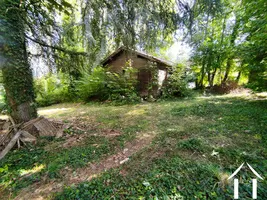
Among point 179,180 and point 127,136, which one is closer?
point 179,180

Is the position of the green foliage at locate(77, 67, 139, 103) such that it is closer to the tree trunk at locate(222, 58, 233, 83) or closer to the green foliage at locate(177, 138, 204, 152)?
the green foliage at locate(177, 138, 204, 152)

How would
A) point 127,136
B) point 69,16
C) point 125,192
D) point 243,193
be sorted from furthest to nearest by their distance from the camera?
point 69,16 < point 127,136 < point 125,192 < point 243,193

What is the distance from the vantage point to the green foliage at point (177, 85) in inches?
341

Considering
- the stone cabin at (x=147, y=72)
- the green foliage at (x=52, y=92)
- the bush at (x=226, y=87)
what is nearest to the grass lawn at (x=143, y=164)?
the stone cabin at (x=147, y=72)

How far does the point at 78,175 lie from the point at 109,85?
6670 millimetres

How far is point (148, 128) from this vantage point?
3600 mm

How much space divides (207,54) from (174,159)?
1104 centimetres

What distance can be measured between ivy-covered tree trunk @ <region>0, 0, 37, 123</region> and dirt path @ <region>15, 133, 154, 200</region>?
2053 mm

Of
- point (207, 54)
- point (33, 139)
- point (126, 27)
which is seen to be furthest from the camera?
point (207, 54)

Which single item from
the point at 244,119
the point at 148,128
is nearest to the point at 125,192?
the point at 148,128

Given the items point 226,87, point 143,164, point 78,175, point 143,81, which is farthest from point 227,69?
point 78,175

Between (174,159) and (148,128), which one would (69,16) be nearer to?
Answer: (148,128)

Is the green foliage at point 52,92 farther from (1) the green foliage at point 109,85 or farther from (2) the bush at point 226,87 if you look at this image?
(2) the bush at point 226,87

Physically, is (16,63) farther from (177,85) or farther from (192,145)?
(177,85)
